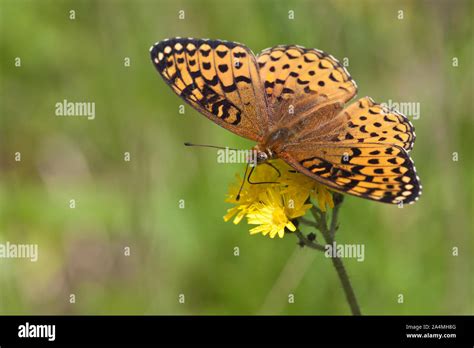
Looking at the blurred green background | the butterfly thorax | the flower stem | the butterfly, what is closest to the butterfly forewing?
the butterfly

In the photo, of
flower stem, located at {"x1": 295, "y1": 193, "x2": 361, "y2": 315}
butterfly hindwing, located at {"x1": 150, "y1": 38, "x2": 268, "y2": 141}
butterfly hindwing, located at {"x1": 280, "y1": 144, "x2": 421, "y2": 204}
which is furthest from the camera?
butterfly hindwing, located at {"x1": 150, "y1": 38, "x2": 268, "y2": 141}

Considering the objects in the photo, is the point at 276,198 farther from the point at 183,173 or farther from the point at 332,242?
the point at 183,173

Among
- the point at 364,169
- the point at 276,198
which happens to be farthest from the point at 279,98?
the point at 364,169

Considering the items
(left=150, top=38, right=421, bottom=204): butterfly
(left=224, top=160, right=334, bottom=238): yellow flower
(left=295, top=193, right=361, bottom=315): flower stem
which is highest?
(left=150, top=38, right=421, bottom=204): butterfly

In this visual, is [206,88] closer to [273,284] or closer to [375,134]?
[375,134]

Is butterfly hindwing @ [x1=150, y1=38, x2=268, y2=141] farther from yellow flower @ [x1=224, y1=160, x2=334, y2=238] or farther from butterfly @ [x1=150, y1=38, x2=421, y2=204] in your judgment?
yellow flower @ [x1=224, y1=160, x2=334, y2=238]

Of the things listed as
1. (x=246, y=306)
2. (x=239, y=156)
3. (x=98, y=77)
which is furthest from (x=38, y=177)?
(x=246, y=306)

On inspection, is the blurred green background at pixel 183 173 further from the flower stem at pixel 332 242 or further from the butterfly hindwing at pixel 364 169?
the butterfly hindwing at pixel 364 169
